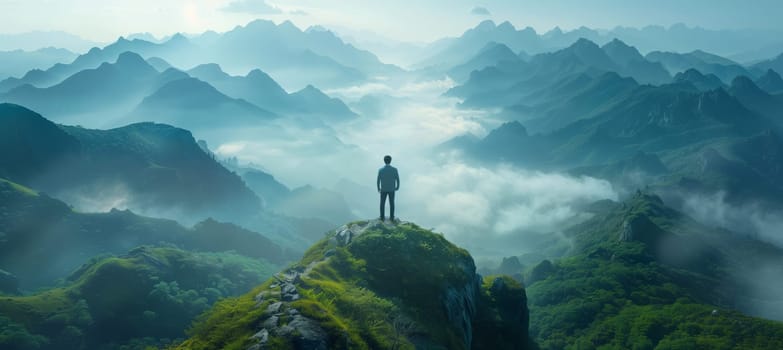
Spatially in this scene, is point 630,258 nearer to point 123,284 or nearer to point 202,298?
point 202,298

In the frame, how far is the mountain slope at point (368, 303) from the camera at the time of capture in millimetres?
15672

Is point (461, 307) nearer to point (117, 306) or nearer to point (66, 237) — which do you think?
point (117, 306)

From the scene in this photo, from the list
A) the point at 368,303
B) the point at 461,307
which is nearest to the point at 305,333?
the point at 368,303

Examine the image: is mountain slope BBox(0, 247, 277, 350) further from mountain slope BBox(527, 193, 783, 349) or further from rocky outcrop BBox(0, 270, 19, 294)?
mountain slope BBox(527, 193, 783, 349)

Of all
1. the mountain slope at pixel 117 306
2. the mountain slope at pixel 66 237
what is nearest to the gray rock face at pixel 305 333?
the mountain slope at pixel 117 306

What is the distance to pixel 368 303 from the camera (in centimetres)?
1950

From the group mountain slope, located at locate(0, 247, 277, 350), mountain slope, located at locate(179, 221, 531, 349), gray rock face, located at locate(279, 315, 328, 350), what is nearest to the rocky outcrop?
mountain slope, located at locate(0, 247, 277, 350)

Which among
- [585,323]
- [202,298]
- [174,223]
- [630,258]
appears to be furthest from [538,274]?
[174,223]

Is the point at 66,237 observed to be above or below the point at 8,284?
above

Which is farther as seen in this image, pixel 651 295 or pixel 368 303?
pixel 651 295

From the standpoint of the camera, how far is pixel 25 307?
294 ft

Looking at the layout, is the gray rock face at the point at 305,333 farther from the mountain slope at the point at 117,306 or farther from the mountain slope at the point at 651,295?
the mountain slope at the point at 651,295

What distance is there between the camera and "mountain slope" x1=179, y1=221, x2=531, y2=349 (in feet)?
51.4

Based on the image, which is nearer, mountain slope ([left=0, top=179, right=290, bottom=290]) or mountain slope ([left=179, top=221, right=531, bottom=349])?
mountain slope ([left=179, top=221, right=531, bottom=349])
